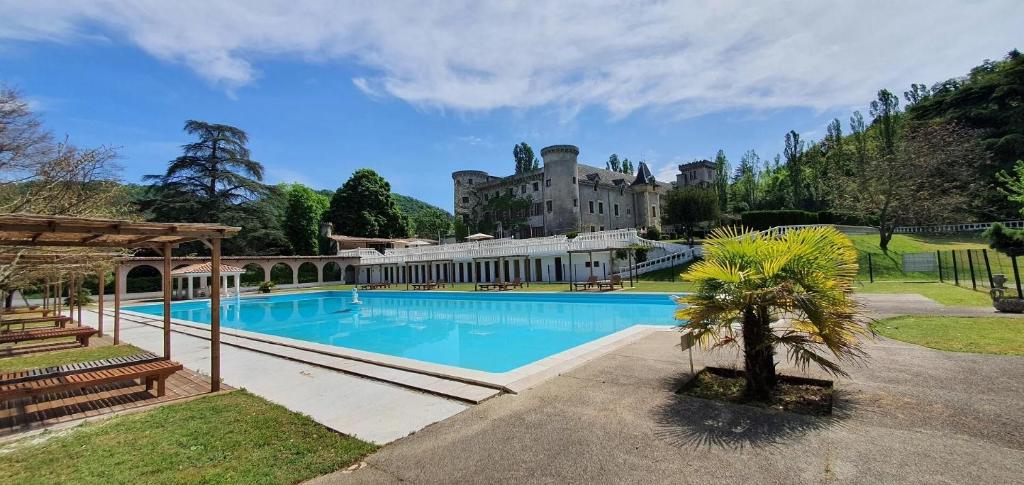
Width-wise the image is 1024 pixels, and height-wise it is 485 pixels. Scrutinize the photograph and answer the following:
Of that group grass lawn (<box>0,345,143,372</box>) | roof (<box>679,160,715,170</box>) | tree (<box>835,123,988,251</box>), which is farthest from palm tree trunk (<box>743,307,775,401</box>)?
roof (<box>679,160,715,170</box>)

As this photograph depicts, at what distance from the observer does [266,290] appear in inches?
1271

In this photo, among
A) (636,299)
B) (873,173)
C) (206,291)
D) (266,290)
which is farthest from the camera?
(266,290)

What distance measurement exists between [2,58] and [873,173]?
37280 mm

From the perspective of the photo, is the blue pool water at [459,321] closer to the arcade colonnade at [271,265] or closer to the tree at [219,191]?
the arcade colonnade at [271,265]

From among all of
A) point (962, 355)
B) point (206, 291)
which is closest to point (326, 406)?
point (962, 355)

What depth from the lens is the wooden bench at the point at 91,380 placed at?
15.4 feet

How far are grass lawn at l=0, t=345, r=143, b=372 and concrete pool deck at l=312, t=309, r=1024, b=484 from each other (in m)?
8.11

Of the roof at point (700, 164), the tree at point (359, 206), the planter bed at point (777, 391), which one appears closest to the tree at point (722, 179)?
the roof at point (700, 164)

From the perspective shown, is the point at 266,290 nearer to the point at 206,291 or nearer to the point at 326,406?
the point at 206,291

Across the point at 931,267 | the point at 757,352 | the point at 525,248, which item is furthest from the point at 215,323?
the point at 931,267

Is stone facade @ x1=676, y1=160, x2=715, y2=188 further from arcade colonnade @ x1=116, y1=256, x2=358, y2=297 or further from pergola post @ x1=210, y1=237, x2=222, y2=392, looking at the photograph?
pergola post @ x1=210, y1=237, x2=222, y2=392

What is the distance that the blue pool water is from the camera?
10328mm

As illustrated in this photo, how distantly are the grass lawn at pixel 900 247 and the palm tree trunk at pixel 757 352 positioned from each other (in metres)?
17.4

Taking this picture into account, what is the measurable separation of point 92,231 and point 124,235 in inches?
29.8
